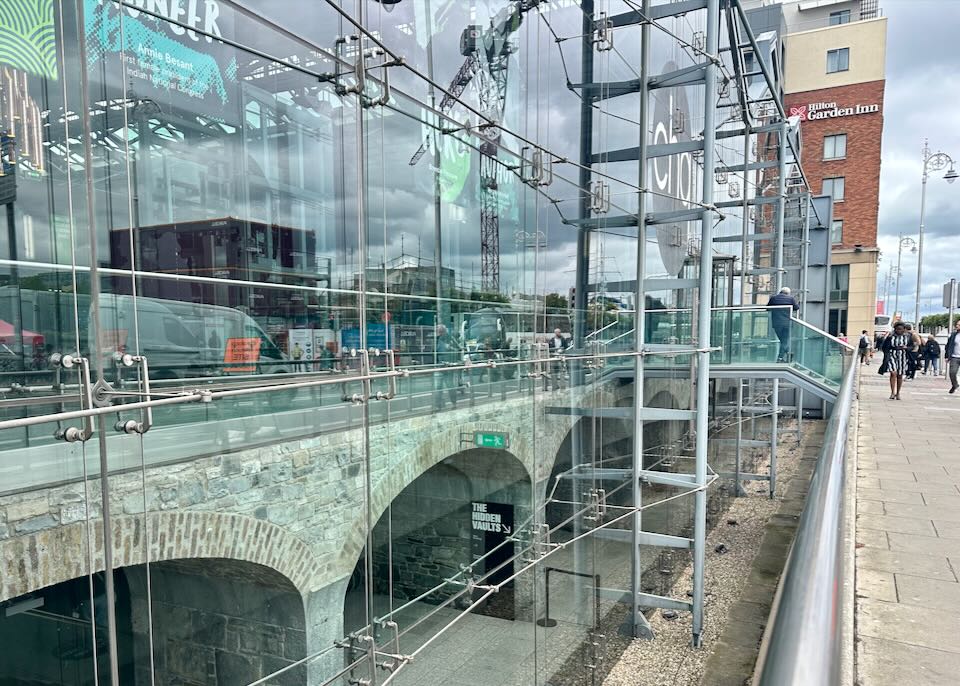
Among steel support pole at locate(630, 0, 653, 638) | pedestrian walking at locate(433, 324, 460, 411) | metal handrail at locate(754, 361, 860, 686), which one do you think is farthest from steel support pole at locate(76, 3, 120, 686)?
steel support pole at locate(630, 0, 653, 638)

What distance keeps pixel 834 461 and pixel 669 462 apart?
770cm

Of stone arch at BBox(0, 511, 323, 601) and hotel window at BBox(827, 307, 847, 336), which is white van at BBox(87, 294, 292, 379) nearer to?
stone arch at BBox(0, 511, 323, 601)

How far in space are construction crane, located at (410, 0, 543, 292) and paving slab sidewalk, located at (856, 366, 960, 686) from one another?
327cm

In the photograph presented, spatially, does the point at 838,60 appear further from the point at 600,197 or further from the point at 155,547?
the point at 155,547

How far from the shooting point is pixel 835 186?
2995 centimetres

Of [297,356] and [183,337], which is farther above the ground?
[183,337]

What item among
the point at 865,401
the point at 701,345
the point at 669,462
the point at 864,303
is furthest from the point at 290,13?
the point at 864,303

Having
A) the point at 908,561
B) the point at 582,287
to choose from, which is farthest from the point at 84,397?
the point at 582,287

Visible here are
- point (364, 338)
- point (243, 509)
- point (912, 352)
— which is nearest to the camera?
point (243, 509)

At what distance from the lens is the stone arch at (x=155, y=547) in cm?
230

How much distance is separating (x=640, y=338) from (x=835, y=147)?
28.3 metres

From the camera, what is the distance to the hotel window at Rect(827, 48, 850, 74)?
29422 millimetres

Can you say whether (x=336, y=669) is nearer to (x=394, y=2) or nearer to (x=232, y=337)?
(x=232, y=337)

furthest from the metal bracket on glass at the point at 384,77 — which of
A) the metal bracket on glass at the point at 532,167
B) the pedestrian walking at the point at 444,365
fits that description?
the metal bracket on glass at the point at 532,167
